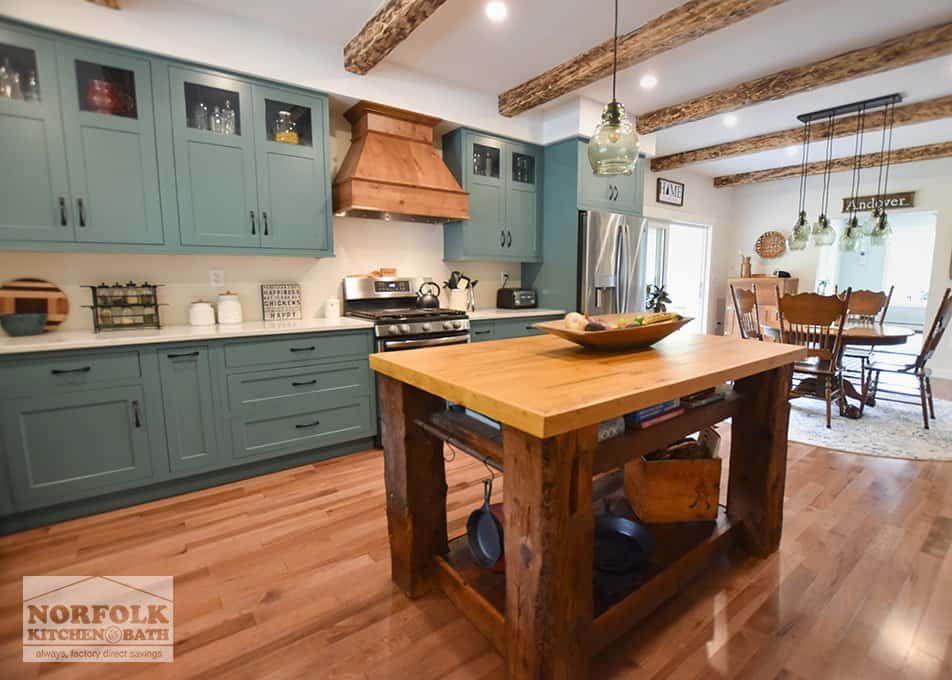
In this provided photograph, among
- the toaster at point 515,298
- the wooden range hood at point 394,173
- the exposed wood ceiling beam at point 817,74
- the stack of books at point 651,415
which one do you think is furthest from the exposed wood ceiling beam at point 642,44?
the stack of books at point 651,415

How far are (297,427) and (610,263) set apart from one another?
298 centimetres

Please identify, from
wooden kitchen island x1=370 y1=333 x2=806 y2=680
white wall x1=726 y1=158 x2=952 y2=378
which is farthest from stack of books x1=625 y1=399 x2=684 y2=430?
white wall x1=726 y1=158 x2=952 y2=378

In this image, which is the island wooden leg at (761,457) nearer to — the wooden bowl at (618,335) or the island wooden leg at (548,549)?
the wooden bowl at (618,335)

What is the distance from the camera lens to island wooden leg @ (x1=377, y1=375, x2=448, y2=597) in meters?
1.52

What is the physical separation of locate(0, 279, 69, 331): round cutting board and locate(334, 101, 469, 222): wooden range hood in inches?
65.4

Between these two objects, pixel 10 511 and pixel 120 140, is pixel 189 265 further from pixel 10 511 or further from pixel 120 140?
pixel 10 511

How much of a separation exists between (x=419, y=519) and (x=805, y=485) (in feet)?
7.37

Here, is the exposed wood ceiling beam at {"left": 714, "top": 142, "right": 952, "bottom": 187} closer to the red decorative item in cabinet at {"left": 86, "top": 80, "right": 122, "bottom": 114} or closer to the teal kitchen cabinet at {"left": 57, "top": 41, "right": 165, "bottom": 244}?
the teal kitchen cabinet at {"left": 57, "top": 41, "right": 165, "bottom": 244}

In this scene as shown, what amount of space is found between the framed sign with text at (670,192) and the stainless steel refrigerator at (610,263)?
5.33 ft

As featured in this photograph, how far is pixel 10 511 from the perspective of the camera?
2.03 metres

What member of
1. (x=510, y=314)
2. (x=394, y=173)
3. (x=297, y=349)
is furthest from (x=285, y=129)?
(x=510, y=314)

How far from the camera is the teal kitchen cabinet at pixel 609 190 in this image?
3838 millimetres

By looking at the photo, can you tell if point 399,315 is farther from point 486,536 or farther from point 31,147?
point 31,147

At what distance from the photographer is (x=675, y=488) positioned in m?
1.81
